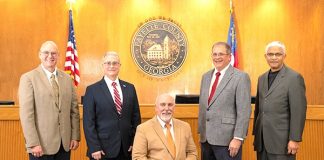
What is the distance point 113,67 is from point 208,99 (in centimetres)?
82

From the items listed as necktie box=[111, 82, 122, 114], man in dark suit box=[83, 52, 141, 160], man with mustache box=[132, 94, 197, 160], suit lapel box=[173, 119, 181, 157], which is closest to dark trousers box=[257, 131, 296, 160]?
man with mustache box=[132, 94, 197, 160]

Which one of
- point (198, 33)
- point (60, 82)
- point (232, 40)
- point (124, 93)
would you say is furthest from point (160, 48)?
point (60, 82)

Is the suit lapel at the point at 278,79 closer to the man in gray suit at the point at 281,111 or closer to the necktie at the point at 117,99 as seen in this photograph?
the man in gray suit at the point at 281,111

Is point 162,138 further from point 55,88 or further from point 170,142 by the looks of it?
point 55,88

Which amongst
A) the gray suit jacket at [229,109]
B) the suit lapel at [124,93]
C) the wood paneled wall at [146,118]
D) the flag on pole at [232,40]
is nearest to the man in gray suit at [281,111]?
the gray suit jacket at [229,109]

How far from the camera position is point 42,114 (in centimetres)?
305

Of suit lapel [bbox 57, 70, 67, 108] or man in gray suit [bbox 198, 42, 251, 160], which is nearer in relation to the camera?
man in gray suit [bbox 198, 42, 251, 160]

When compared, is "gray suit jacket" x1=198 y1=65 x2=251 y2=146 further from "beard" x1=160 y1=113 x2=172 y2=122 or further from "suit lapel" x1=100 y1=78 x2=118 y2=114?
"suit lapel" x1=100 y1=78 x2=118 y2=114

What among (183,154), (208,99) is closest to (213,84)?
(208,99)

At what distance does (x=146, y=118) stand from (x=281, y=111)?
1.70 meters

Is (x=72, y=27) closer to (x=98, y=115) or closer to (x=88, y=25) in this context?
(x=88, y=25)

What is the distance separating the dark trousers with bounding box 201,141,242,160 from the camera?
3.06 m

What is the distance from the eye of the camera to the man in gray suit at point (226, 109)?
3.00 meters

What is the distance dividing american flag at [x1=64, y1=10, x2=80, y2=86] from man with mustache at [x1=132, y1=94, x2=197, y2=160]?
12.6 feet
